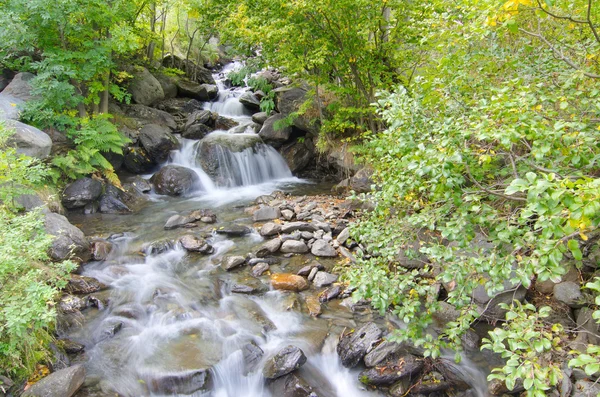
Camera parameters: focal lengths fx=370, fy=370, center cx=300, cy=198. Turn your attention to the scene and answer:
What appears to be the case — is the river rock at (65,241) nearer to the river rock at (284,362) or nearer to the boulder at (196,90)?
the river rock at (284,362)

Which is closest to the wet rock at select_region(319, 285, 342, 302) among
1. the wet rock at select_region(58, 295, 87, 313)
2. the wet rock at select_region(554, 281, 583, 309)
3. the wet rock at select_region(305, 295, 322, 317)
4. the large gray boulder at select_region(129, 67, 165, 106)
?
the wet rock at select_region(305, 295, 322, 317)

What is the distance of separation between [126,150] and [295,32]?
23.1 ft

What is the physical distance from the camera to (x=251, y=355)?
5.16 metres

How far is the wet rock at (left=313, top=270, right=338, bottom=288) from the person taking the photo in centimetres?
672

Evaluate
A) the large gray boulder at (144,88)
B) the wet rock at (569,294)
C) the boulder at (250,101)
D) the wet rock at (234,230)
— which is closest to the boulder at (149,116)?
the large gray boulder at (144,88)

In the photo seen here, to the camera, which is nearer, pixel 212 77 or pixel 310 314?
pixel 310 314

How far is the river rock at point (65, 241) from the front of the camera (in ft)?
23.3

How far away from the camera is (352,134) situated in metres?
12.1

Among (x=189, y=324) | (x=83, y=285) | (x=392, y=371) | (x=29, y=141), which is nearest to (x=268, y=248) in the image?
(x=189, y=324)

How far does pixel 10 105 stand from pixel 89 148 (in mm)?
1978

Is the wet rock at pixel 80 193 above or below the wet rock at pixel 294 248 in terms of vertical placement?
above

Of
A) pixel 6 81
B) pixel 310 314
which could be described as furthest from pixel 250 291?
pixel 6 81

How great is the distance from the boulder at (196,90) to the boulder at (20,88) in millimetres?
7838

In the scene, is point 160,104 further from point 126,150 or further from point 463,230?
point 463,230
